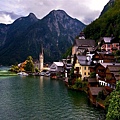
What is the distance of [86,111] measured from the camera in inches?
1431

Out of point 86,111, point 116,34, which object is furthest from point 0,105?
point 116,34

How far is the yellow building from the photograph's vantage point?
65.8 meters

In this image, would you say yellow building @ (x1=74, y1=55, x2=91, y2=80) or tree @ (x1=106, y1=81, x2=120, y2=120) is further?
yellow building @ (x1=74, y1=55, x2=91, y2=80)

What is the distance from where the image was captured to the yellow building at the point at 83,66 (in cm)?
6575

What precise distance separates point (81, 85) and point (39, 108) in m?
21.7

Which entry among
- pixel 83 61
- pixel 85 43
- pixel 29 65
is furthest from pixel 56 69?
pixel 83 61

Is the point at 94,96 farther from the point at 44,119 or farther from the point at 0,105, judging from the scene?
the point at 0,105

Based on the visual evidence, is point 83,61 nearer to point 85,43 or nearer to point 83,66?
point 83,66

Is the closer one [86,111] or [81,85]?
[86,111]

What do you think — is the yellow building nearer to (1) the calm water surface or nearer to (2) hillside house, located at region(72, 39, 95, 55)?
(1) the calm water surface

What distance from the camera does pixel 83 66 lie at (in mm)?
65812

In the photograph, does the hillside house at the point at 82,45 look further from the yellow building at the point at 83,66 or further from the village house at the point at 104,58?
the village house at the point at 104,58

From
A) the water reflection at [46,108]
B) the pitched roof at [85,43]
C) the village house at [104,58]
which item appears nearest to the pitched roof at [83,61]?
the village house at [104,58]

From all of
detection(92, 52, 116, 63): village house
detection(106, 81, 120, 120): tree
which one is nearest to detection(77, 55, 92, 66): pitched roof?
detection(92, 52, 116, 63): village house
